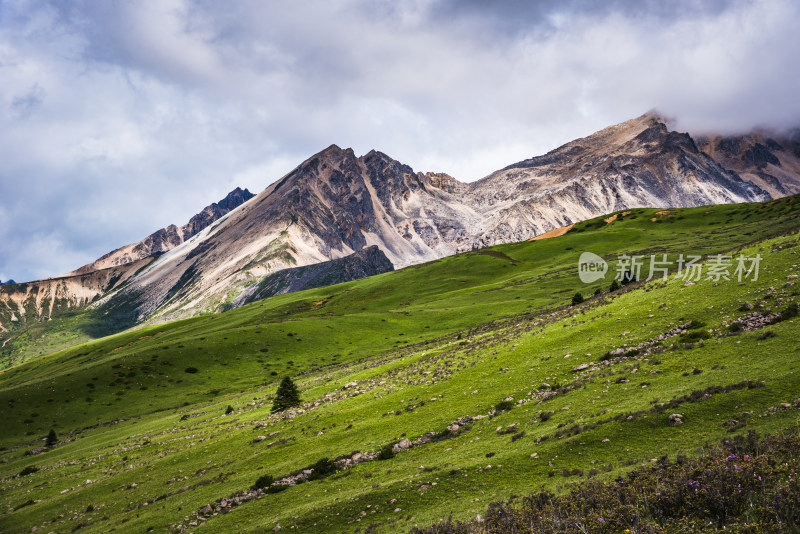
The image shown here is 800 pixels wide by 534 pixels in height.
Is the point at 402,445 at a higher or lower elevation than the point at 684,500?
lower

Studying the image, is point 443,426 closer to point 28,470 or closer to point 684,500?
point 684,500

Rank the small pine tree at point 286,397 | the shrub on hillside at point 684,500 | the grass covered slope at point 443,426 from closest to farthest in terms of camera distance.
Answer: the shrub on hillside at point 684,500, the grass covered slope at point 443,426, the small pine tree at point 286,397

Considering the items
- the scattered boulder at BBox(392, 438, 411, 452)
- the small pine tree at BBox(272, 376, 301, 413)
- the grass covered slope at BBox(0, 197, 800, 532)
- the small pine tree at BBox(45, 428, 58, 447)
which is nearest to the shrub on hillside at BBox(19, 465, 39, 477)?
the grass covered slope at BBox(0, 197, 800, 532)

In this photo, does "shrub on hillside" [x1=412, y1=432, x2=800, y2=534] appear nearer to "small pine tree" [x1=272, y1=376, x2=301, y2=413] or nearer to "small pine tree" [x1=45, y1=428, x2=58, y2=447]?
"small pine tree" [x1=272, y1=376, x2=301, y2=413]

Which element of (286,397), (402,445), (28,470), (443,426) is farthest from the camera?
(286,397)

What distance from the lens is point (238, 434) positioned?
3825 cm

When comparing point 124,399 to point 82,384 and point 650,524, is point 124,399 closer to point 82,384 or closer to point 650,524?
point 82,384

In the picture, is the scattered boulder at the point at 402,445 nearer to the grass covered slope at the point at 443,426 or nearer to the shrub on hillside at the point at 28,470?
the grass covered slope at the point at 443,426

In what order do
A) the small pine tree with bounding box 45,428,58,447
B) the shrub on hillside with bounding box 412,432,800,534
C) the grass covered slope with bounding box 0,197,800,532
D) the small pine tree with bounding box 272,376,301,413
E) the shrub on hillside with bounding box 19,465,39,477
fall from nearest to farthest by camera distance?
the shrub on hillside with bounding box 412,432,800,534 → the grass covered slope with bounding box 0,197,800,532 → the shrub on hillside with bounding box 19,465,39,477 → the small pine tree with bounding box 272,376,301,413 → the small pine tree with bounding box 45,428,58,447

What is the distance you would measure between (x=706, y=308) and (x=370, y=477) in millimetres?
26883

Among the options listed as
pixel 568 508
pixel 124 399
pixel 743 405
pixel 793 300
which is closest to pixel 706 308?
pixel 793 300

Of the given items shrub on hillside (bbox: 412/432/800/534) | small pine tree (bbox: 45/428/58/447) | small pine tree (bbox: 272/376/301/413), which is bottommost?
small pine tree (bbox: 45/428/58/447)

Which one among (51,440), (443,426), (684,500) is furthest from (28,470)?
(684,500)

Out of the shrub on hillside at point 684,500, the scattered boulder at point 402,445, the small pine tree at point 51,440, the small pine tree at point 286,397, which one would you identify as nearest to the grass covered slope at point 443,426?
the scattered boulder at point 402,445
